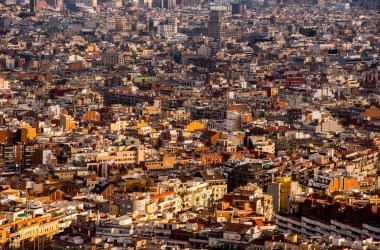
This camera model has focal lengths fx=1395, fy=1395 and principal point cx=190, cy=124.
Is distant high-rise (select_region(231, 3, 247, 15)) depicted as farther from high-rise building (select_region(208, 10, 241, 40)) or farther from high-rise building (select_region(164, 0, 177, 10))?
high-rise building (select_region(208, 10, 241, 40))

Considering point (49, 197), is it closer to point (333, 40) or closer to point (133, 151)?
point (133, 151)

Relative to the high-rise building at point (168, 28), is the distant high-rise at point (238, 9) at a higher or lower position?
lower

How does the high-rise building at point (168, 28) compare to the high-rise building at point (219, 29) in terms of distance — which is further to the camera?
the high-rise building at point (168, 28)

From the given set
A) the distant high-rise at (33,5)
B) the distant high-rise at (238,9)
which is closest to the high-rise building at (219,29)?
Result: the distant high-rise at (238,9)

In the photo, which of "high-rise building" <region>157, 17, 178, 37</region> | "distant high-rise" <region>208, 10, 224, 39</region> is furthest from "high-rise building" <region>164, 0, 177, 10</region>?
"distant high-rise" <region>208, 10, 224, 39</region>

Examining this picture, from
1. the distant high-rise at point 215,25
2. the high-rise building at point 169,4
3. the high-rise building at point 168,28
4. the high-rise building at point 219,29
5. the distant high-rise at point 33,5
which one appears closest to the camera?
the high-rise building at point 219,29

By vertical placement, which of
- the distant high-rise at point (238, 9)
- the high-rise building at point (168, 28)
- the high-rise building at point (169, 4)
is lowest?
the high-rise building at point (169, 4)

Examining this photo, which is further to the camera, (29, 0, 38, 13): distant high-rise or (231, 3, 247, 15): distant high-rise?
(231, 3, 247, 15): distant high-rise

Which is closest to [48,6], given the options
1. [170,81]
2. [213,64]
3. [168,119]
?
[213,64]

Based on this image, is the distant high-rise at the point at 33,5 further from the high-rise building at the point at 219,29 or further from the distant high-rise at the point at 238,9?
the high-rise building at the point at 219,29

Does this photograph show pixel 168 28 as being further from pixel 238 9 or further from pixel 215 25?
pixel 238 9

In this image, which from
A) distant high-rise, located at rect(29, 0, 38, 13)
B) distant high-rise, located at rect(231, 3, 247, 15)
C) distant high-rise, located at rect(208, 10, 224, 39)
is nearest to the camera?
distant high-rise, located at rect(208, 10, 224, 39)

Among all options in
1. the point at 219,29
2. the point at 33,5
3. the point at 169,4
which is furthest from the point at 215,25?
the point at 169,4
